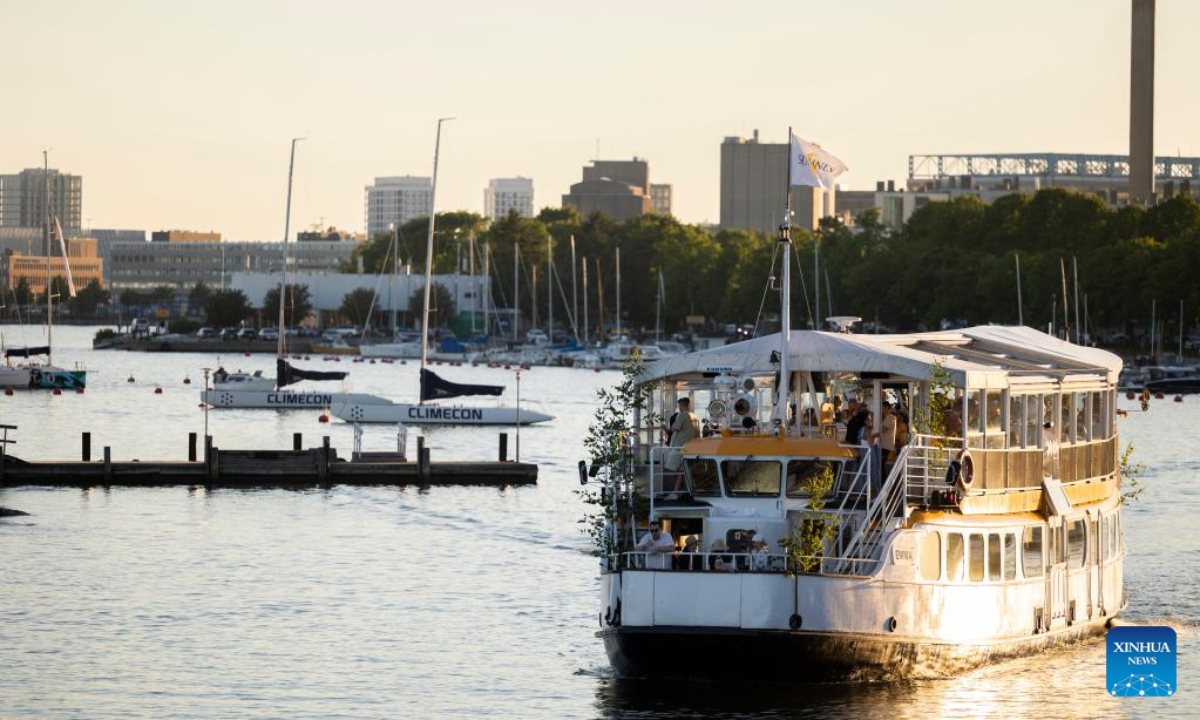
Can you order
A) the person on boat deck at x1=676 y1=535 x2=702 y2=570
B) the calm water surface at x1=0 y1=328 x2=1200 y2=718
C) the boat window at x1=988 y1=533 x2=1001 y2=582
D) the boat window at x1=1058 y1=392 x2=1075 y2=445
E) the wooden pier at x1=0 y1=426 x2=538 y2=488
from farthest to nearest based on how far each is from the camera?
the wooden pier at x1=0 y1=426 x2=538 y2=488, the boat window at x1=1058 y1=392 x2=1075 y2=445, the calm water surface at x1=0 y1=328 x2=1200 y2=718, the boat window at x1=988 y1=533 x2=1001 y2=582, the person on boat deck at x1=676 y1=535 x2=702 y2=570

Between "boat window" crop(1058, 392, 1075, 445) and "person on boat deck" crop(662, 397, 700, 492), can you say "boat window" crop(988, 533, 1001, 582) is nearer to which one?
"boat window" crop(1058, 392, 1075, 445)

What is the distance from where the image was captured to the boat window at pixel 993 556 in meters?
43.9

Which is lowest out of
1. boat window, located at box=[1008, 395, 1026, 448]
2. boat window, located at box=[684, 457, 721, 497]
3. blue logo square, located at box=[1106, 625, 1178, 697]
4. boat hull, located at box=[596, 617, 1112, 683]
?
blue logo square, located at box=[1106, 625, 1178, 697]

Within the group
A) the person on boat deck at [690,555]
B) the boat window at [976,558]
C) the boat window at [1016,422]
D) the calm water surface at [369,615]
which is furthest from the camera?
the boat window at [1016,422]

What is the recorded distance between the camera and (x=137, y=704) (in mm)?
44469

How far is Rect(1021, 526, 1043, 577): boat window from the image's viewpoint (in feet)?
149

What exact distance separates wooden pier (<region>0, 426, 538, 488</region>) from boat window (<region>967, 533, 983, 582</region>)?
4640cm

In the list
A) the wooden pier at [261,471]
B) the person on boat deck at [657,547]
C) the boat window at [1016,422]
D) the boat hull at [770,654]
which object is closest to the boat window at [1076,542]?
the boat window at [1016,422]

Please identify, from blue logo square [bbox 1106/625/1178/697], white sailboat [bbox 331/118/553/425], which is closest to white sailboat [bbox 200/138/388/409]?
white sailboat [bbox 331/118/553/425]

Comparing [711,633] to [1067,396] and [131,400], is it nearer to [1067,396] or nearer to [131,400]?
[1067,396]

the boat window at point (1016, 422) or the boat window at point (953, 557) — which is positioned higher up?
the boat window at point (1016, 422)

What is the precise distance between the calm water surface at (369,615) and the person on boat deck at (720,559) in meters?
2.05

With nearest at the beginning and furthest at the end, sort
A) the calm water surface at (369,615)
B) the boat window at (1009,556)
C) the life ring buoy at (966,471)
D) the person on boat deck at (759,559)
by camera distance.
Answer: the person on boat deck at (759,559) → the life ring buoy at (966,471) → the calm water surface at (369,615) → the boat window at (1009,556)

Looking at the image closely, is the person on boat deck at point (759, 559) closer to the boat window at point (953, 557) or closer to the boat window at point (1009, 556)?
the boat window at point (953, 557)
